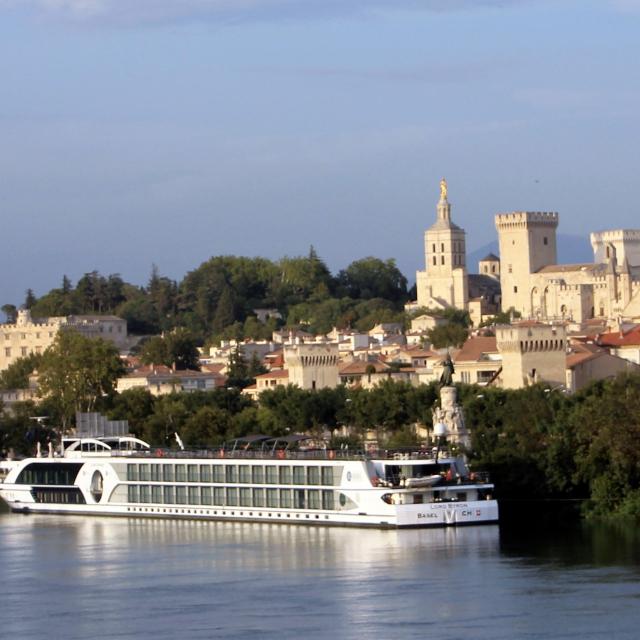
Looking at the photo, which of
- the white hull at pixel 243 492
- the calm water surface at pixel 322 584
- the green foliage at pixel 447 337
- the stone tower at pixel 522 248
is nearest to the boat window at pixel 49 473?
the white hull at pixel 243 492

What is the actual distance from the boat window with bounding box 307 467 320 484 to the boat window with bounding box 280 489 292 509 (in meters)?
0.97

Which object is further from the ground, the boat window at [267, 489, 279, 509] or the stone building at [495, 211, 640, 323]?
the stone building at [495, 211, 640, 323]

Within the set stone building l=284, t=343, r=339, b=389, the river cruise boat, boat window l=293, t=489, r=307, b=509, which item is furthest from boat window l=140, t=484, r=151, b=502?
stone building l=284, t=343, r=339, b=389

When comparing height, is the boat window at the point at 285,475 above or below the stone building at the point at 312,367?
below

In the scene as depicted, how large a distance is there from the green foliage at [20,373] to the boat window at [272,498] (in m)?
50.0

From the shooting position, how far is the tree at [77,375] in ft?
290

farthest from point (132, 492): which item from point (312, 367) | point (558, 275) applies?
point (558, 275)

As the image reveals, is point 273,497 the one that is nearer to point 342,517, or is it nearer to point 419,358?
point 342,517

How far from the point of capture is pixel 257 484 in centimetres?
5603

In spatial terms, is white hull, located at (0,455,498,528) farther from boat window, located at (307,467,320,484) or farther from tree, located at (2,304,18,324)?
tree, located at (2,304,18,324)

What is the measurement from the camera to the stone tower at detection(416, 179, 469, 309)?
14588cm

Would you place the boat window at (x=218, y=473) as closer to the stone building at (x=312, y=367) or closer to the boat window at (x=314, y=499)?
the boat window at (x=314, y=499)

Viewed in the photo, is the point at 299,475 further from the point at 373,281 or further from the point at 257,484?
Result: the point at 373,281

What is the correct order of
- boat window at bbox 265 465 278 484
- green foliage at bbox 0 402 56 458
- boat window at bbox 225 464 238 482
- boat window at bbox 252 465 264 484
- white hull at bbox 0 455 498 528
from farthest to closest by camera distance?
green foliage at bbox 0 402 56 458 < boat window at bbox 225 464 238 482 < boat window at bbox 252 465 264 484 < boat window at bbox 265 465 278 484 < white hull at bbox 0 455 498 528
